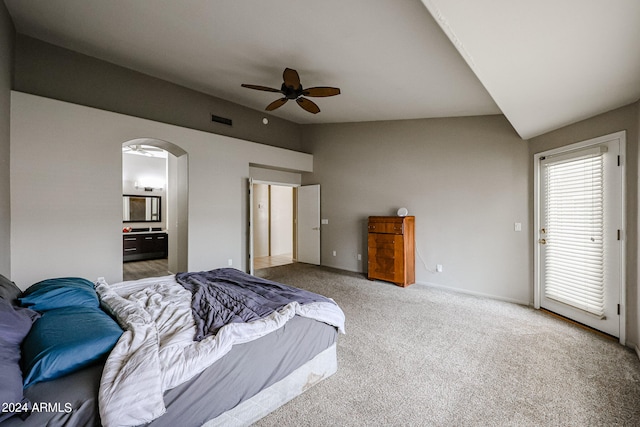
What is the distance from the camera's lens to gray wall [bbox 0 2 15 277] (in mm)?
2637

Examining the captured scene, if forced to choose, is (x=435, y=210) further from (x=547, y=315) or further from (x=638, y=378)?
(x=638, y=378)

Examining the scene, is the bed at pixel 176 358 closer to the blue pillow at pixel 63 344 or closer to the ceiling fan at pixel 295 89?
the blue pillow at pixel 63 344

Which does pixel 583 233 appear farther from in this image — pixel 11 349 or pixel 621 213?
pixel 11 349

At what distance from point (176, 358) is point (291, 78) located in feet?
9.37

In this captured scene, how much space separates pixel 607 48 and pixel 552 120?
1.51 meters

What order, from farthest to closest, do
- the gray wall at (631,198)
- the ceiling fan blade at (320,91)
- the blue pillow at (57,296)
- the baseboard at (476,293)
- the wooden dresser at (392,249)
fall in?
the wooden dresser at (392,249)
the baseboard at (476,293)
the ceiling fan blade at (320,91)
the gray wall at (631,198)
the blue pillow at (57,296)

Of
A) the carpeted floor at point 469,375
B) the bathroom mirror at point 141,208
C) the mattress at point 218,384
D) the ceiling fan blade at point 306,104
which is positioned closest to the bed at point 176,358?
the mattress at point 218,384

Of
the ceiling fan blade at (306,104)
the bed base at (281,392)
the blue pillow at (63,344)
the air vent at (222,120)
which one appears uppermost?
the air vent at (222,120)

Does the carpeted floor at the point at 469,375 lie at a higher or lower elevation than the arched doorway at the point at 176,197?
lower

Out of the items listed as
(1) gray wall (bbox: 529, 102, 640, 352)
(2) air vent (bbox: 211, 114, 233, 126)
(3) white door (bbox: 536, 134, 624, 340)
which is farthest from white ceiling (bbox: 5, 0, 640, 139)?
(2) air vent (bbox: 211, 114, 233, 126)

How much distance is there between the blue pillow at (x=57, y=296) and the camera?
1.70 metres

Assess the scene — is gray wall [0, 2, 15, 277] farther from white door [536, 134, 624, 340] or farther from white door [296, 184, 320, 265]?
white door [536, 134, 624, 340]

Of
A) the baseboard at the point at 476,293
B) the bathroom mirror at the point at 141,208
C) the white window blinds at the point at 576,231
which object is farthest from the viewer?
the bathroom mirror at the point at 141,208

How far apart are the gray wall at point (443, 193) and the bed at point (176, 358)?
10.0ft
